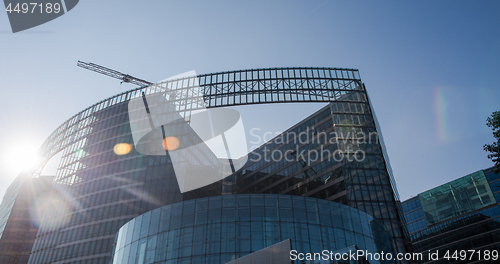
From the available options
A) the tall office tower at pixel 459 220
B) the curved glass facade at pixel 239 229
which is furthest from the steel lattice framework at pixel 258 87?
the tall office tower at pixel 459 220

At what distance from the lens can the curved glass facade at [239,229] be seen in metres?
28.6

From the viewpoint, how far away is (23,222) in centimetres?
8931

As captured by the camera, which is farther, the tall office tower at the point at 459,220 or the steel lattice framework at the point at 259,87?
the tall office tower at the point at 459,220

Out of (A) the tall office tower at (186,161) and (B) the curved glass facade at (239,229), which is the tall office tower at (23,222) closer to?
(A) the tall office tower at (186,161)

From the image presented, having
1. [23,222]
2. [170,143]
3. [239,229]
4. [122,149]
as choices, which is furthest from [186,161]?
[23,222]

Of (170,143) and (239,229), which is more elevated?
(170,143)

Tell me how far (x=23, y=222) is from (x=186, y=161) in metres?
60.0

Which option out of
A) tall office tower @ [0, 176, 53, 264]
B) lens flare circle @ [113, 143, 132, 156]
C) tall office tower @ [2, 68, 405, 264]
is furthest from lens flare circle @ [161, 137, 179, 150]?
tall office tower @ [0, 176, 53, 264]

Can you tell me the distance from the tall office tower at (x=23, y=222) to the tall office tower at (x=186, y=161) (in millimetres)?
22366

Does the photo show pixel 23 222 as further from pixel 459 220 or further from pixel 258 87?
pixel 459 220

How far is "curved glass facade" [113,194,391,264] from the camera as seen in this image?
94.0ft

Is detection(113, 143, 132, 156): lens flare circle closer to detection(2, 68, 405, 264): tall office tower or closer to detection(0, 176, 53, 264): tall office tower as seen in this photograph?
detection(2, 68, 405, 264): tall office tower

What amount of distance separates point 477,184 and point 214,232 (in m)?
86.8

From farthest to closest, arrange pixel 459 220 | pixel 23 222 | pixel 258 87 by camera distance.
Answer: pixel 23 222
pixel 459 220
pixel 258 87
